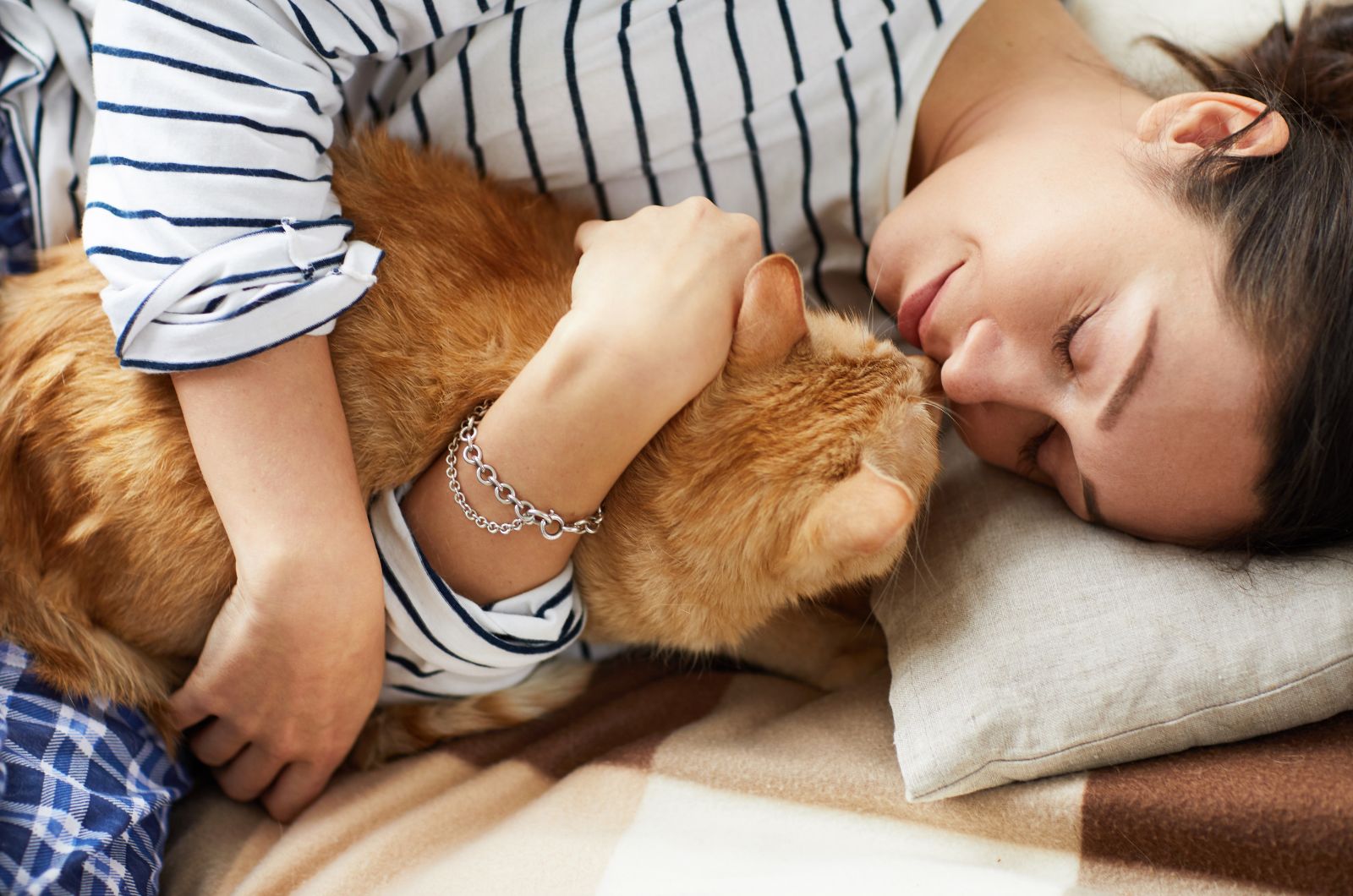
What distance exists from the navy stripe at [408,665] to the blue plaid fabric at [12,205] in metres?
0.74

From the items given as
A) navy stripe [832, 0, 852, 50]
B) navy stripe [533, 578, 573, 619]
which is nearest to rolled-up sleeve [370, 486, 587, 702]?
navy stripe [533, 578, 573, 619]

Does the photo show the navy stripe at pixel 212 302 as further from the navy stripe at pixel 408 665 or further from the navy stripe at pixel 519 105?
the navy stripe at pixel 408 665

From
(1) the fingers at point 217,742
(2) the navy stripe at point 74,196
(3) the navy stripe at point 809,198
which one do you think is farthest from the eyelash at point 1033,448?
(2) the navy stripe at point 74,196

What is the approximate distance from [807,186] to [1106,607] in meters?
0.68

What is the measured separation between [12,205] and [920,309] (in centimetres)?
121

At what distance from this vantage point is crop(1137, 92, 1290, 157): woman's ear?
1.03m

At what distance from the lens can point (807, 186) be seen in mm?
1335

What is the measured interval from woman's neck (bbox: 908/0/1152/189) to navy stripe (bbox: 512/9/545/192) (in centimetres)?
55

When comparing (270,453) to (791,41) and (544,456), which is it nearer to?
(544,456)

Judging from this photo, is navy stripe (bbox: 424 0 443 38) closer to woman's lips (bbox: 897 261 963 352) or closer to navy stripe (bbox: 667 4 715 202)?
navy stripe (bbox: 667 4 715 202)

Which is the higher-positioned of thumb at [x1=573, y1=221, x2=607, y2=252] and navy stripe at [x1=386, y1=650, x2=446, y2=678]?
thumb at [x1=573, y1=221, x2=607, y2=252]

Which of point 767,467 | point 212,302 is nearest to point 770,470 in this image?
point 767,467

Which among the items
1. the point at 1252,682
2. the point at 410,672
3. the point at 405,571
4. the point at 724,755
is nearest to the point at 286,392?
the point at 405,571

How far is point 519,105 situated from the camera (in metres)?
1.20
